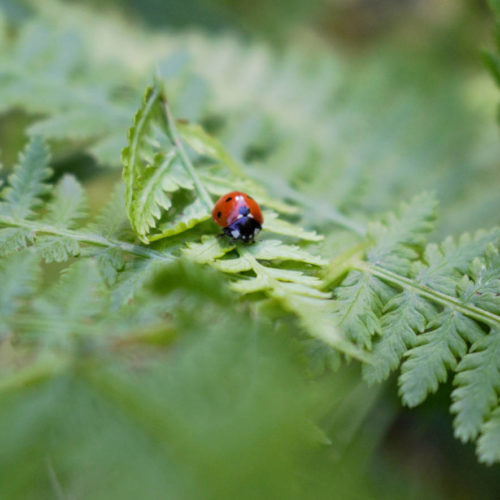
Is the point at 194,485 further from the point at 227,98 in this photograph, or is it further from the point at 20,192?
the point at 227,98

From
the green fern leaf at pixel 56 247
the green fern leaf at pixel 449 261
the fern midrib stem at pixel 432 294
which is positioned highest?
the green fern leaf at pixel 449 261

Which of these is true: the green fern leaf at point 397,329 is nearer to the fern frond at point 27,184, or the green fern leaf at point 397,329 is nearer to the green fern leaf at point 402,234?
the green fern leaf at point 402,234

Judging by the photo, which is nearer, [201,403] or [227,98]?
[201,403]

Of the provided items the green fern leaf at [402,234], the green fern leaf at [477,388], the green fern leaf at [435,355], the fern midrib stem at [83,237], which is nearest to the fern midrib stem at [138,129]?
the fern midrib stem at [83,237]

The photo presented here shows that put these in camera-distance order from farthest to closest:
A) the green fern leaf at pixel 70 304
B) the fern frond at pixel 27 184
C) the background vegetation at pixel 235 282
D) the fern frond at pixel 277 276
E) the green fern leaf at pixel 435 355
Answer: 1. the fern frond at pixel 27 184
2. the green fern leaf at pixel 435 355
3. the fern frond at pixel 277 276
4. the green fern leaf at pixel 70 304
5. the background vegetation at pixel 235 282

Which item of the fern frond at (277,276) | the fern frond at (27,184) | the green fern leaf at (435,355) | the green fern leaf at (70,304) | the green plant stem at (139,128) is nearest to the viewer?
the green fern leaf at (70,304)

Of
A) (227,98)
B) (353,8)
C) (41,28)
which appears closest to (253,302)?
Answer: (227,98)

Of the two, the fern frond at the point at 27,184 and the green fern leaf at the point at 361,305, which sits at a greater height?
the green fern leaf at the point at 361,305

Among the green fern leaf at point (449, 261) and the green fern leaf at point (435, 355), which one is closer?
the green fern leaf at point (435, 355)
